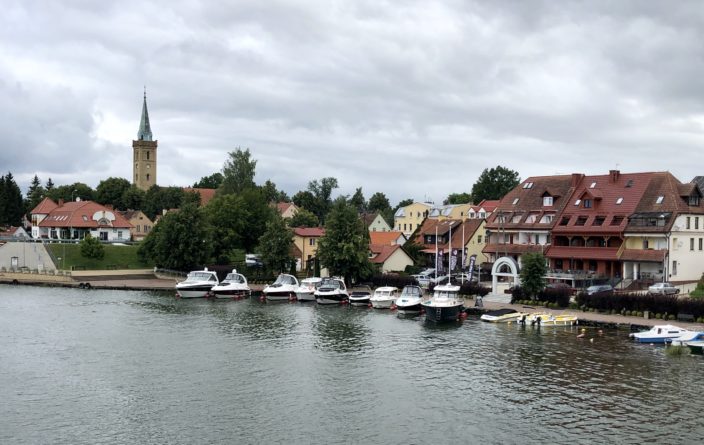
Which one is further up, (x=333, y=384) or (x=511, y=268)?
(x=511, y=268)

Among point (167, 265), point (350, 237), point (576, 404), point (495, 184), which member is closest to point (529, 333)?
point (576, 404)

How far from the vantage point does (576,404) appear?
1298 inches

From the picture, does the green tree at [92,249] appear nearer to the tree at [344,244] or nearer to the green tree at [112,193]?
the tree at [344,244]

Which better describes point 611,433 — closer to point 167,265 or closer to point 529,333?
point 529,333

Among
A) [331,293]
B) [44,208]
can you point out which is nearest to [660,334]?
[331,293]

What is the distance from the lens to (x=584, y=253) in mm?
71500

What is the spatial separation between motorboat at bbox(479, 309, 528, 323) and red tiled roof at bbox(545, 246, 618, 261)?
1716cm

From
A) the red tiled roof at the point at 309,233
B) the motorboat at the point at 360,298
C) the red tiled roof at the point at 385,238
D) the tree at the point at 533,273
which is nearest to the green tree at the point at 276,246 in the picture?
the red tiled roof at the point at 309,233

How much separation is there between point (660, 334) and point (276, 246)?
4771 cm

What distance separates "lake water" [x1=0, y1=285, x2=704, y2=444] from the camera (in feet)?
96.4

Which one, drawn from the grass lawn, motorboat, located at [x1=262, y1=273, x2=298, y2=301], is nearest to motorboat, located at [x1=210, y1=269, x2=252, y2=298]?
motorboat, located at [x1=262, y1=273, x2=298, y2=301]

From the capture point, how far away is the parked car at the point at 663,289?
61812 mm

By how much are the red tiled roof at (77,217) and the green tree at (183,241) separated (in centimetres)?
3491

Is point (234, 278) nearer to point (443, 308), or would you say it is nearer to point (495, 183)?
point (443, 308)
